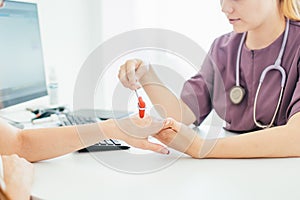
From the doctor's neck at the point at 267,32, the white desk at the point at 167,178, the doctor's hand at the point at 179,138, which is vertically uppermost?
the doctor's neck at the point at 267,32

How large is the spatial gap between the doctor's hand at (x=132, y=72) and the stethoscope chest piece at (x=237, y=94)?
0.28 metres

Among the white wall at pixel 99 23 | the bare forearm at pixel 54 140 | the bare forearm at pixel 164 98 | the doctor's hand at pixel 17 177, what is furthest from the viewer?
the white wall at pixel 99 23

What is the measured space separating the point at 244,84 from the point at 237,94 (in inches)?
1.6

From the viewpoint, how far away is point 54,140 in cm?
70

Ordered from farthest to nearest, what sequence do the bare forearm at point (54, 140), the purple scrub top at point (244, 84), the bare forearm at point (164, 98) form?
the bare forearm at point (164, 98), the purple scrub top at point (244, 84), the bare forearm at point (54, 140)

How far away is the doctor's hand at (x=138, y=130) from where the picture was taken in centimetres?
72

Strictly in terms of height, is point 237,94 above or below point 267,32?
below

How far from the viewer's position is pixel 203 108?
3.41ft

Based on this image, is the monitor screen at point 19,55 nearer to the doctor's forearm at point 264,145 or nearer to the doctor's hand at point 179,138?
the doctor's hand at point 179,138

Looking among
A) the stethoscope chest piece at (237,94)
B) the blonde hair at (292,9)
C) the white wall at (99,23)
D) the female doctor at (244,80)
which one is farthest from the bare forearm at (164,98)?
the white wall at (99,23)

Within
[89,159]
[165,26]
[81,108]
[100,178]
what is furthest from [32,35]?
[165,26]

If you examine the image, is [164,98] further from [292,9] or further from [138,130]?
[292,9]

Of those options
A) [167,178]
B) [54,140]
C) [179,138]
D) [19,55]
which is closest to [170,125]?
[179,138]

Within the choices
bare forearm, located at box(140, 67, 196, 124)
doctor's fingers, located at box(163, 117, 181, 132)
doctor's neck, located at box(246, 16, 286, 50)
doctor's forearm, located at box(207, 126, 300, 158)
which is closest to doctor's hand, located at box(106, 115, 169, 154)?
doctor's fingers, located at box(163, 117, 181, 132)
